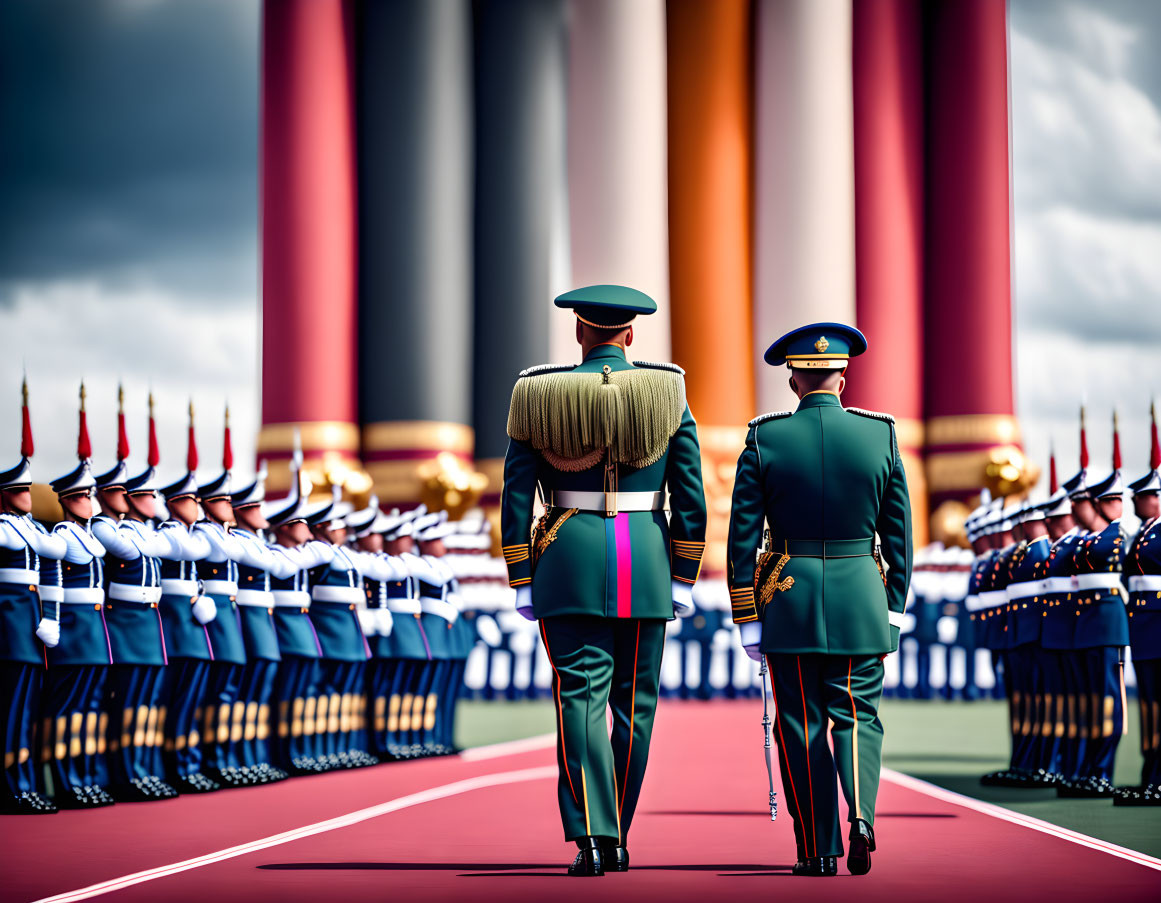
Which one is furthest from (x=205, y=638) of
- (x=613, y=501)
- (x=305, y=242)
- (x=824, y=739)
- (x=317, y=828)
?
(x=305, y=242)

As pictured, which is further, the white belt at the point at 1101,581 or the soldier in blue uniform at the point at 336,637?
the soldier in blue uniform at the point at 336,637

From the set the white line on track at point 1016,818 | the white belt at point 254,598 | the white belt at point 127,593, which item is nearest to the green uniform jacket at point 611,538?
the white line on track at point 1016,818

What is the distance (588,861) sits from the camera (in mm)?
4730

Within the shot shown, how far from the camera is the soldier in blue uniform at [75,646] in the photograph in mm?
6855

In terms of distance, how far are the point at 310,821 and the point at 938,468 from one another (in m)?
12.3

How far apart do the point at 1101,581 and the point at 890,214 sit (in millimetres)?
11074

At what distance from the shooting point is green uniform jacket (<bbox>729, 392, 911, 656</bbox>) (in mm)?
4906

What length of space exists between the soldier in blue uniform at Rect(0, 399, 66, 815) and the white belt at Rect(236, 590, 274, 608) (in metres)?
1.38

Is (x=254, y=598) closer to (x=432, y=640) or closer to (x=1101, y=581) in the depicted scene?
(x=432, y=640)

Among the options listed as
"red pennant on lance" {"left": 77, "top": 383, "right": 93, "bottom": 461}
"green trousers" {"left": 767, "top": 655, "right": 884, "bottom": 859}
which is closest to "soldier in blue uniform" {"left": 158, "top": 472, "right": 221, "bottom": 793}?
"red pennant on lance" {"left": 77, "top": 383, "right": 93, "bottom": 461}

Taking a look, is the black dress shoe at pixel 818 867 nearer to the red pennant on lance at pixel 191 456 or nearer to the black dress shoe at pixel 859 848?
the black dress shoe at pixel 859 848

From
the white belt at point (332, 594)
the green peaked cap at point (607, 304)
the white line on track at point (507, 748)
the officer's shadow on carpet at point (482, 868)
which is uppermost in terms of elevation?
the green peaked cap at point (607, 304)

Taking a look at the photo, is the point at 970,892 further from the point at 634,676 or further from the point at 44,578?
the point at 44,578

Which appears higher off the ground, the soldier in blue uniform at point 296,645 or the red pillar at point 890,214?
the red pillar at point 890,214
